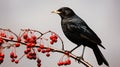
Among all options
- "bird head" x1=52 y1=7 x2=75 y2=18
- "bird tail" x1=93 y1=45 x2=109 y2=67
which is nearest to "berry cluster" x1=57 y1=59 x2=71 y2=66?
"bird tail" x1=93 y1=45 x2=109 y2=67

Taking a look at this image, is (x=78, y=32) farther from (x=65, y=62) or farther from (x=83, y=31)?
(x=65, y=62)

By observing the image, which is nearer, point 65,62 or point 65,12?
point 65,62

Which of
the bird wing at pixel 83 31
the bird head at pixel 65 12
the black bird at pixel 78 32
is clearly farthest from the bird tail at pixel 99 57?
the bird head at pixel 65 12

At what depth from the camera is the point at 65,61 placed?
5863mm

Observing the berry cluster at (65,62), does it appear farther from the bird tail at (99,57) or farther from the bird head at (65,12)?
the bird head at (65,12)

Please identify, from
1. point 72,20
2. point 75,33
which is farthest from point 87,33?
point 72,20

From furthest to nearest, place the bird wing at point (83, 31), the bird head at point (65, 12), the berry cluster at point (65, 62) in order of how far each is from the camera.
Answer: the bird head at point (65, 12) < the bird wing at point (83, 31) < the berry cluster at point (65, 62)

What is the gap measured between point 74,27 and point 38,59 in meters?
1.87

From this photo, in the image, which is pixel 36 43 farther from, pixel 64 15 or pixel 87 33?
pixel 64 15

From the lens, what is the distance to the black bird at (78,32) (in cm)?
678

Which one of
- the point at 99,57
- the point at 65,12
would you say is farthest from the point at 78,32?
the point at 99,57

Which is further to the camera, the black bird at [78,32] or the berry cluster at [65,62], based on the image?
the black bird at [78,32]

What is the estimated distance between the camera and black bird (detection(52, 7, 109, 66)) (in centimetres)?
678

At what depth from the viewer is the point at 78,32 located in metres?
7.43
